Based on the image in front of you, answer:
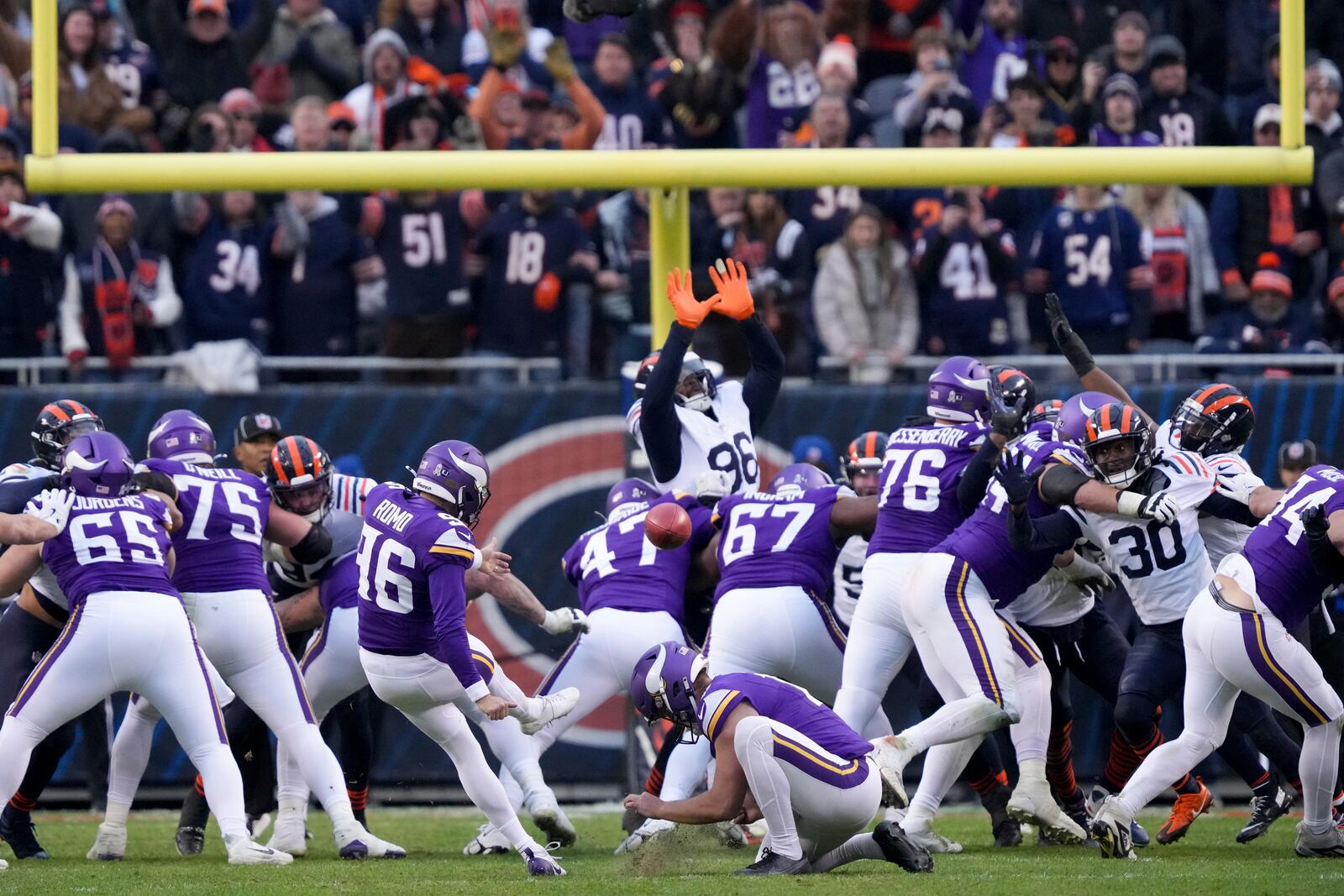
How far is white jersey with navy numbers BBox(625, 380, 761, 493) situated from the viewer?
9.13 metres

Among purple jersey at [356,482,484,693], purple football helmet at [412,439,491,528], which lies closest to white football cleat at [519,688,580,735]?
purple jersey at [356,482,484,693]

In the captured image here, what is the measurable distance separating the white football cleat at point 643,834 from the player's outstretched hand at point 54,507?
2.51 m

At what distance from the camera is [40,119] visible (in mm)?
Answer: 8945

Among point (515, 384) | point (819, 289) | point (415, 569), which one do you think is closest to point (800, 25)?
point (819, 289)

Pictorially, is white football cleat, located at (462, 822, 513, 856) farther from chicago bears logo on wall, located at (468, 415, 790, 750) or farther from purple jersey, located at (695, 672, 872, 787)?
chicago bears logo on wall, located at (468, 415, 790, 750)

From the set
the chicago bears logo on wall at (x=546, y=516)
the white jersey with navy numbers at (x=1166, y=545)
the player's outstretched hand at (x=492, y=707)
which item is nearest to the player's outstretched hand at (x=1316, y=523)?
the white jersey with navy numbers at (x=1166, y=545)

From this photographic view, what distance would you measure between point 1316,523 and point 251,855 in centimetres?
416

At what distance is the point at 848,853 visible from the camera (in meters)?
7.02

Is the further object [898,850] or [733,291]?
[733,291]

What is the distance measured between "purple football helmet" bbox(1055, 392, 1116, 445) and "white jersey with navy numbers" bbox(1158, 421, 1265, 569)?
379 millimetres

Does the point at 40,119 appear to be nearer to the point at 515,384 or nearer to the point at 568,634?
the point at 515,384

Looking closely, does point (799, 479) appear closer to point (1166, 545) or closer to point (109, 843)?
point (1166, 545)

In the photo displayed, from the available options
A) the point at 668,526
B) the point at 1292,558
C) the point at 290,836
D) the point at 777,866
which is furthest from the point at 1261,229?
the point at 290,836

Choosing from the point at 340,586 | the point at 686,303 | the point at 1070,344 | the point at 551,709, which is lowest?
the point at 551,709
